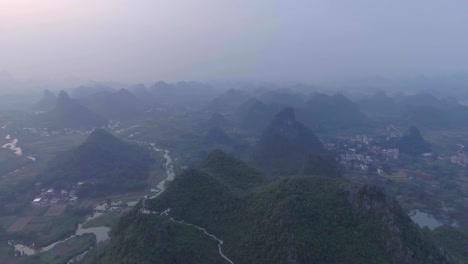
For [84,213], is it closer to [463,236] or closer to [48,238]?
[48,238]

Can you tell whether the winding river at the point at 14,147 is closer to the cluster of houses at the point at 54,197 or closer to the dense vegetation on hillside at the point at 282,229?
the cluster of houses at the point at 54,197

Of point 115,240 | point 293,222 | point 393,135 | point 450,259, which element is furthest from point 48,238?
point 393,135

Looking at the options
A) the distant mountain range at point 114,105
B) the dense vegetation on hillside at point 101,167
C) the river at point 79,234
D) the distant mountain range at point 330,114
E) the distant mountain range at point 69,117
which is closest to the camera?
the river at point 79,234

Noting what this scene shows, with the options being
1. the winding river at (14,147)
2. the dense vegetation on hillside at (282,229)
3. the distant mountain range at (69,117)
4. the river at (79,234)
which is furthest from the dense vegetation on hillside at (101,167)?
the distant mountain range at (69,117)

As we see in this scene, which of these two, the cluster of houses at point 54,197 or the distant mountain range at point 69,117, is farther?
the distant mountain range at point 69,117

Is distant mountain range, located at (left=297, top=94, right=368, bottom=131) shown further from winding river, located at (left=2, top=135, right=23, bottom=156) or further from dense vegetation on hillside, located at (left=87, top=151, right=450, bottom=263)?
winding river, located at (left=2, top=135, right=23, bottom=156)

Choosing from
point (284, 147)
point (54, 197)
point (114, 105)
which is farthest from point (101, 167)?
point (114, 105)

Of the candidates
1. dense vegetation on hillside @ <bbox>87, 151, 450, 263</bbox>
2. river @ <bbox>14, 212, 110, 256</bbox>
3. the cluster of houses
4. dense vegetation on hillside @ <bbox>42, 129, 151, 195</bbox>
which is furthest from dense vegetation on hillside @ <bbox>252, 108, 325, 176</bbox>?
the cluster of houses

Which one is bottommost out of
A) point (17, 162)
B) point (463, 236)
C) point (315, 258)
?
point (17, 162)
